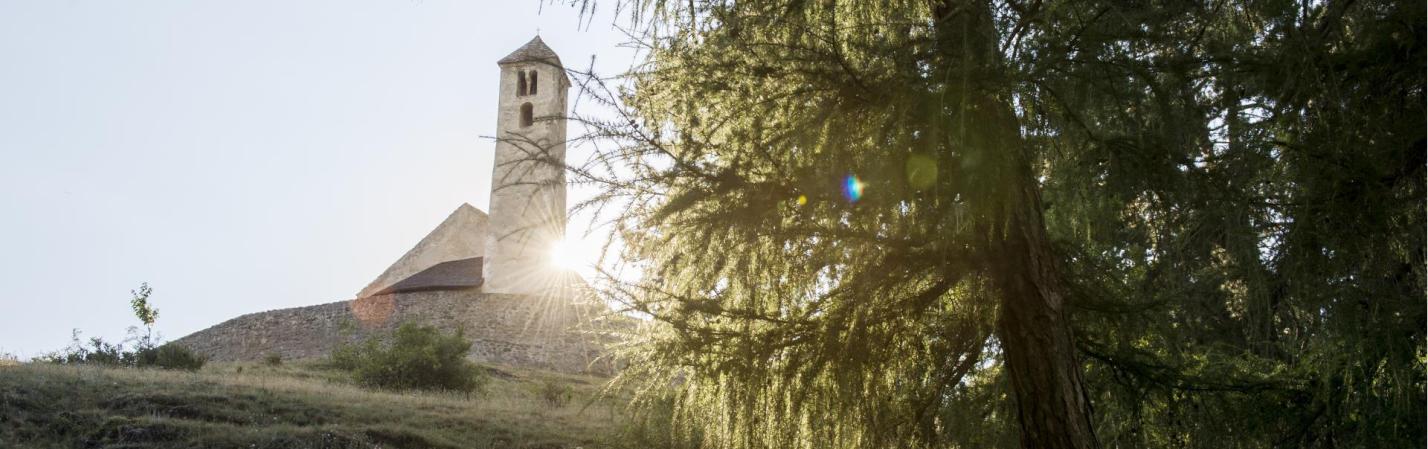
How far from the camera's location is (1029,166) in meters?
3.92

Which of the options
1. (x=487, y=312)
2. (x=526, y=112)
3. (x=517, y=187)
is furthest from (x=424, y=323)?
(x=526, y=112)

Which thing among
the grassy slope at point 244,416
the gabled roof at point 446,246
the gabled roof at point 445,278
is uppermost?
the gabled roof at point 446,246

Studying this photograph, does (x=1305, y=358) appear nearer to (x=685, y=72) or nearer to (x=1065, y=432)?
(x=1065, y=432)

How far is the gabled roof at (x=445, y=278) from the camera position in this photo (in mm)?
25719

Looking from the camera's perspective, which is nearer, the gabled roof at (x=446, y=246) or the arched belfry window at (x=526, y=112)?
the arched belfry window at (x=526, y=112)

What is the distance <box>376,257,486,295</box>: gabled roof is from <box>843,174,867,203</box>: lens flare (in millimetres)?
23037

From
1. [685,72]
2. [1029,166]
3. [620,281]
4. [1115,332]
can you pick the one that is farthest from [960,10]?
[1115,332]

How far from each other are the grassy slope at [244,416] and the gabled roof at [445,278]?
1240 centimetres

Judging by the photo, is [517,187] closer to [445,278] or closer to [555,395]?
[445,278]

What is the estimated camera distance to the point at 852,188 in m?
3.94

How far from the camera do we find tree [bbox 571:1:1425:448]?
3643mm

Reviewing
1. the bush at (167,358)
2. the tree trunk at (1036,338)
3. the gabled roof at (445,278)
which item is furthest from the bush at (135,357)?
the tree trunk at (1036,338)

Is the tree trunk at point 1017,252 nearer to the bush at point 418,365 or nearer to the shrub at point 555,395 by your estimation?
the shrub at point 555,395

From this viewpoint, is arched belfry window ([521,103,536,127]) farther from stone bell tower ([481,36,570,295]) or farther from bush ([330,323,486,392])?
bush ([330,323,486,392])
